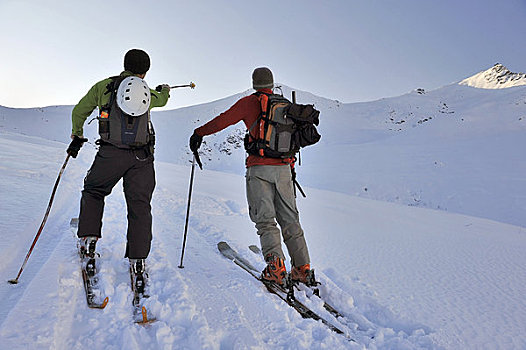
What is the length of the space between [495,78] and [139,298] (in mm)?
95147

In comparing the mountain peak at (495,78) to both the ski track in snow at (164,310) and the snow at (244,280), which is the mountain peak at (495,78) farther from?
the ski track in snow at (164,310)

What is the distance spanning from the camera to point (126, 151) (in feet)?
8.57

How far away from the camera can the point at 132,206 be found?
8.72 feet

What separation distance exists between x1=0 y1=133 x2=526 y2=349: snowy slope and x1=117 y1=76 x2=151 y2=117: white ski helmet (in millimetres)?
1344

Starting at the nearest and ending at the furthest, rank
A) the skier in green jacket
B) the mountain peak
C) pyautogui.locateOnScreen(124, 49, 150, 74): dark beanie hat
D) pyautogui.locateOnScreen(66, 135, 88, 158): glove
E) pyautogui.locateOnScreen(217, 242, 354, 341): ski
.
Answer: pyautogui.locateOnScreen(217, 242, 354, 341): ski < the skier in green jacket < pyautogui.locateOnScreen(124, 49, 150, 74): dark beanie hat < pyautogui.locateOnScreen(66, 135, 88, 158): glove < the mountain peak

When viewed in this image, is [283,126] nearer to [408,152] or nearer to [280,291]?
[280,291]

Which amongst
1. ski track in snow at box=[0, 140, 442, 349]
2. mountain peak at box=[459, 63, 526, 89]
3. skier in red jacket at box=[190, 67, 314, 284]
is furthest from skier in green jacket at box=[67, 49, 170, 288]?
mountain peak at box=[459, 63, 526, 89]

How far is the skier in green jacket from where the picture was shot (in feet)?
8.30

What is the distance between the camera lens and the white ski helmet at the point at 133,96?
2.48 m

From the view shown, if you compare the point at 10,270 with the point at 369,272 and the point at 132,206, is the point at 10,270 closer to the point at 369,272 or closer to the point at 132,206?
the point at 132,206

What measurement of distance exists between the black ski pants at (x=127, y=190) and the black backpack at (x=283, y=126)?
101 cm

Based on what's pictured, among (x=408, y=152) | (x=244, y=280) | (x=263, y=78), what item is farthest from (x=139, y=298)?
(x=408, y=152)

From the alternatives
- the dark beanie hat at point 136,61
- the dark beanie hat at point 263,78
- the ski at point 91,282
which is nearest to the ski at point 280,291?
the ski at point 91,282

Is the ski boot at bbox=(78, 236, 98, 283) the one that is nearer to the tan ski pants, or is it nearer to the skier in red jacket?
the skier in red jacket
